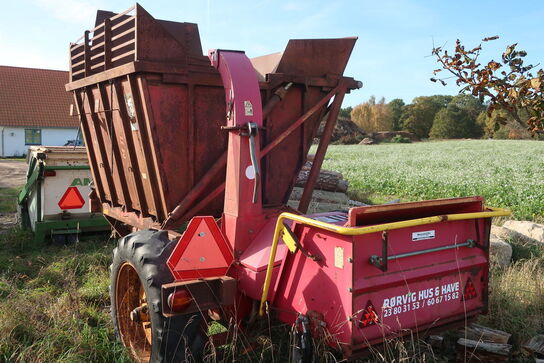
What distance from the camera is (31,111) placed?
38.7 meters

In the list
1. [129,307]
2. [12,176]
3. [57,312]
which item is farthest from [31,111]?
[129,307]

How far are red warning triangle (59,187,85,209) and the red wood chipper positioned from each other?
12.0 ft

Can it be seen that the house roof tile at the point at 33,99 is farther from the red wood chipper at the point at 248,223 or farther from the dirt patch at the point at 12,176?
the red wood chipper at the point at 248,223

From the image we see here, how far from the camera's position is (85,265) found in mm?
7277

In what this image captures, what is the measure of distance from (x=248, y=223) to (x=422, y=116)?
261ft

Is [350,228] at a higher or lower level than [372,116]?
lower

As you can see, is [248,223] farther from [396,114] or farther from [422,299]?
[396,114]

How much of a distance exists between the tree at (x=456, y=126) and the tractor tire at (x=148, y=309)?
234ft

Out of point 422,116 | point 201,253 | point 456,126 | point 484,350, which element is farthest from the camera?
point 422,116

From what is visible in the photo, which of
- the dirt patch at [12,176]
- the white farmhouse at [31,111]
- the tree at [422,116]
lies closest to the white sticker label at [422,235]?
the dirt patch at [12,176]

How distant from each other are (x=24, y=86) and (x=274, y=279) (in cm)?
4188

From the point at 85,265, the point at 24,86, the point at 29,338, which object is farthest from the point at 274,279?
the point at 24,86

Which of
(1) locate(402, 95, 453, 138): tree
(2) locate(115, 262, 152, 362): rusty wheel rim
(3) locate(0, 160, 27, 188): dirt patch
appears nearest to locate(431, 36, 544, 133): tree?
(2) locate(115, 262, 152, 362): rusty wheel rim

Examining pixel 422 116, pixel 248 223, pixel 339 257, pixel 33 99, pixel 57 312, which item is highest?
pixel 422 116
